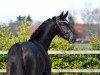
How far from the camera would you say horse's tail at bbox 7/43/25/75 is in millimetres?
5656

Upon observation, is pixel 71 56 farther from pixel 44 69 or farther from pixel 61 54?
pixel 44 69

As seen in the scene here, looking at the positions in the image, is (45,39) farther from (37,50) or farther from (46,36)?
(37,50)

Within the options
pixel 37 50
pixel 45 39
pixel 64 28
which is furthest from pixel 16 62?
pixel 64 28

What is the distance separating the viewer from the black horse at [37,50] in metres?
5.70

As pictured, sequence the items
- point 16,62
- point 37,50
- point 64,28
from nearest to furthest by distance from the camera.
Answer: point 16,62
point 37,50
point 64,28

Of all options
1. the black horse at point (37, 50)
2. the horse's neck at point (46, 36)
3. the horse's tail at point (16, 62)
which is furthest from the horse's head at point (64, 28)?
the horse's tail at point (16, 62)

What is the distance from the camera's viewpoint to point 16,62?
18.7 ft

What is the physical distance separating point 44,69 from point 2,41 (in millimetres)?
5389

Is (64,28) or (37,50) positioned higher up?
(64,28)

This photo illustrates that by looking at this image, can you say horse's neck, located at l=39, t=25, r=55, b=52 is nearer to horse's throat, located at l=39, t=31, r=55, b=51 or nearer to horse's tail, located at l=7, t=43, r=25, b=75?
horse's throat, located at l=39, t=31, r=55, b=51

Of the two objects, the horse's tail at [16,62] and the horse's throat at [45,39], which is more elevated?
the horse's throat at [45,39]

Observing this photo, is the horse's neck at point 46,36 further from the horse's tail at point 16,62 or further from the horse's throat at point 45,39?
the horse's tail at point 16,62

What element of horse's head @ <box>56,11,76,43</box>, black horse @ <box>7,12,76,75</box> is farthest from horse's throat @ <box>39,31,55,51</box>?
horse's head @ <box>56,11,76,43</box>

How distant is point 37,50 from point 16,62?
0.50 meters
